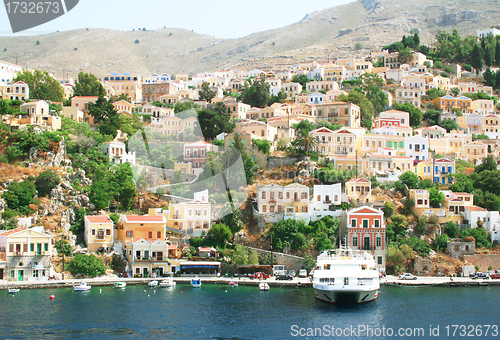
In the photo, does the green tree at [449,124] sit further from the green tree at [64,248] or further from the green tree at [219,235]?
the green tree at [64,248]

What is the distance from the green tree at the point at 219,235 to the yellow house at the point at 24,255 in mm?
14779

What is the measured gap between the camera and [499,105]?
99562mm

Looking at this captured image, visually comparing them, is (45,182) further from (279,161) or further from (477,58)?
(477,58)

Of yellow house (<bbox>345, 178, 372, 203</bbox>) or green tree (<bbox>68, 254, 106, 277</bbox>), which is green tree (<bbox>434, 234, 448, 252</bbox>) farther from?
green tree (<bbox>68, 254, 106, 277</bbox>)

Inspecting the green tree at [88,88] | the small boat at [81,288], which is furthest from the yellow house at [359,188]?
the green tree at [88,88]

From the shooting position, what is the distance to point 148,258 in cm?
5469

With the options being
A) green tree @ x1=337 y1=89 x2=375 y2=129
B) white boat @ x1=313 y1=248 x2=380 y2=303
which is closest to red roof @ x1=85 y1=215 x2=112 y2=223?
white boat @ x1=313 y1=248 x2=380 y2=303

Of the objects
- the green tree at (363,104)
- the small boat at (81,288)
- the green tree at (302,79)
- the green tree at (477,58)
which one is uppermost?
the green tree at (477,58)

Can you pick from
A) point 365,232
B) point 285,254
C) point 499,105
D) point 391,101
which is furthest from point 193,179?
point 499,105

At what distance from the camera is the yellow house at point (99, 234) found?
5572cm

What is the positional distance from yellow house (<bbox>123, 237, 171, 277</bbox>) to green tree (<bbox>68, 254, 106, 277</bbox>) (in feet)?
9.25

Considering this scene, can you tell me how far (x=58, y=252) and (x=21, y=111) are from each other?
24.3 meters

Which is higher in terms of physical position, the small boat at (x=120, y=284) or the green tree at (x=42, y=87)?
the green tree at (x=42, y=87)

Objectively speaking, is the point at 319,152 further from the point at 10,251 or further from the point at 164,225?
the point at 10,251
